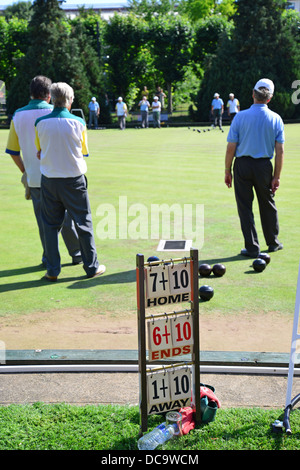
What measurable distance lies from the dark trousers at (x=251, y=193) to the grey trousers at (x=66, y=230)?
2090 mm

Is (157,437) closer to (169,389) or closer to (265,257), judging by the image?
(169,389)

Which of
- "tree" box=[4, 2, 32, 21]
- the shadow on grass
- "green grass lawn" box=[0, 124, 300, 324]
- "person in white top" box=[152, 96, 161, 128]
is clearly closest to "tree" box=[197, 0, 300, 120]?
"person in white top" box=[152, 96, 161, 128]

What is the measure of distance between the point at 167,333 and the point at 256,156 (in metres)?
4.39

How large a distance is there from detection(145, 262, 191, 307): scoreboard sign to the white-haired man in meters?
3.31

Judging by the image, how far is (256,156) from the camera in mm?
7527

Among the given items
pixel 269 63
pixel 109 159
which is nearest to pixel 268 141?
pixel 109 159

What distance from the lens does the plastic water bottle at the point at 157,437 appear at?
3.45 meters

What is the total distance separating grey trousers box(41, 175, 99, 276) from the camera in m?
6.65

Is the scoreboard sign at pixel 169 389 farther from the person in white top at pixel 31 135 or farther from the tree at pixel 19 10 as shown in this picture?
the tree at pixel 19 10

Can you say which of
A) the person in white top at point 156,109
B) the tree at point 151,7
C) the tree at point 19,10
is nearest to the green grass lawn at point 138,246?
the person in white top at point 156,109

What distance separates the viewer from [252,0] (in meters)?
39.8

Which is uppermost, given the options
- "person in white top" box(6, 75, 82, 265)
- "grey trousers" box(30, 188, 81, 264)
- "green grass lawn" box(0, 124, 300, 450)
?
"person in white top" box(6, 75, 82, 265)

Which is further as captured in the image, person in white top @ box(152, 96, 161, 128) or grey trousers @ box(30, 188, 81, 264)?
person in white top @ box(152, 96, 161, 128)

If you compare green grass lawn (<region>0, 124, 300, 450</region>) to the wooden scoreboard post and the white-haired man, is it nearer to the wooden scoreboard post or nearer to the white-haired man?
the wooden scoreboard post
